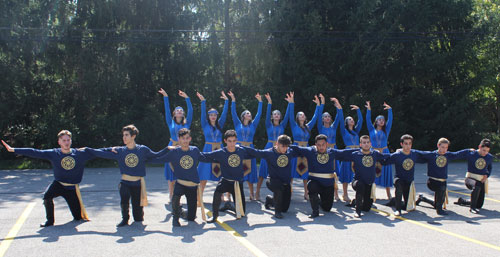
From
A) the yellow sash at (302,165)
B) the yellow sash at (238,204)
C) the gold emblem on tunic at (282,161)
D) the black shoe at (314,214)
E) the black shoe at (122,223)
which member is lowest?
the black shoe at (314,214)

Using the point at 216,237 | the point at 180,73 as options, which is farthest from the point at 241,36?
the point at 216,237

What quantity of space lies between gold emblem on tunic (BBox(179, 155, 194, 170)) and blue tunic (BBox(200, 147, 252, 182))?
0.33 meters

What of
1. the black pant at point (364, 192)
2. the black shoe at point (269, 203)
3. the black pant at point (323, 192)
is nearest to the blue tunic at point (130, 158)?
the black shoe at point (269, 203)

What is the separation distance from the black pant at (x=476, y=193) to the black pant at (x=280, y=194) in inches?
138

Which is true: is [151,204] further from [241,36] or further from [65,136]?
[241,36]

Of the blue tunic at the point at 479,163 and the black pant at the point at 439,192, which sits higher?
the blue tunic at the point at 479,163

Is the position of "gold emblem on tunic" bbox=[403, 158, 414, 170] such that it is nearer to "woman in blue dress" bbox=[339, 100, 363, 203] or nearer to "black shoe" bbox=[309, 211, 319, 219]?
"woman in blue dress" bbox=[339, 100, 363, 203]

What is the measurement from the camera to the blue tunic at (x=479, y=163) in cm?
843

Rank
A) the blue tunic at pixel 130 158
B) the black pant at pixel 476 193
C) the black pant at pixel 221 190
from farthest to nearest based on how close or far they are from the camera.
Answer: the black pant at pixel 476 193, the black pant at pixel 221 190, the blue tunic at pixel 130 158

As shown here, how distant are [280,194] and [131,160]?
8.29ft

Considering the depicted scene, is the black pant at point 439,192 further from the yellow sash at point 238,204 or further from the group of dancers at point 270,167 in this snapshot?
the yellow sash at point 238,204

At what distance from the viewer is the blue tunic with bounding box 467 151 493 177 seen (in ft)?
27.7

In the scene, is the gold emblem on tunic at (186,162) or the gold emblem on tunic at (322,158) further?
the gold emblem on tunic at (322,158)

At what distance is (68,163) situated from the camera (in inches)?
267
